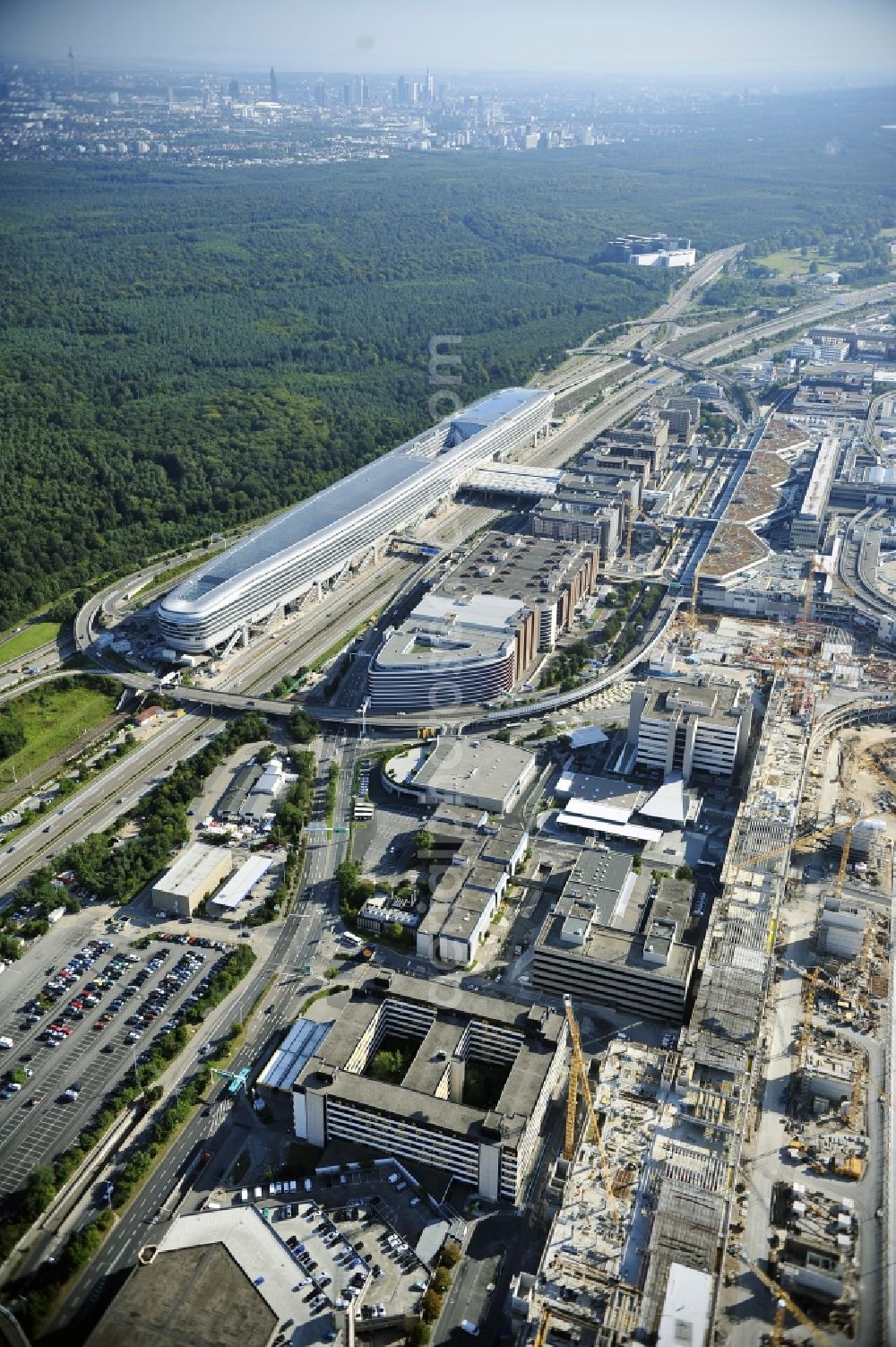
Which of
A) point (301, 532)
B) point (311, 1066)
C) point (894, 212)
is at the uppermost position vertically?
point (894, 212)

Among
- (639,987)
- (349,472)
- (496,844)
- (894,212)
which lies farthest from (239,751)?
(894,212)

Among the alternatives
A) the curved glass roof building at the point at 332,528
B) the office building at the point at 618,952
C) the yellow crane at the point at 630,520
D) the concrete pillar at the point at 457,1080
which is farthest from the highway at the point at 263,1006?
the yellow crane at the point at 630,520

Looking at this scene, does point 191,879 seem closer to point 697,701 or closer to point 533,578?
point 697,701

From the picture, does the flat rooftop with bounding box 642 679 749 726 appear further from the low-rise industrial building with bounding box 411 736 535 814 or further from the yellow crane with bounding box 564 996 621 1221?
the yellow crane with bounding box 564 996 621 1221

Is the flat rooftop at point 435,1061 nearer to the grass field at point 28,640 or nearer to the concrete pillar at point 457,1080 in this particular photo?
the concrete pillar at point 457,1080

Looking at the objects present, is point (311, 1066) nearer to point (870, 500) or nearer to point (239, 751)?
point (239, 751)

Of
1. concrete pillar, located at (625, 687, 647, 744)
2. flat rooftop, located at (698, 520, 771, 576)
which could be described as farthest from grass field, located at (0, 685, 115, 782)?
flat rooftop, located at (698, 520, 771, 576)
